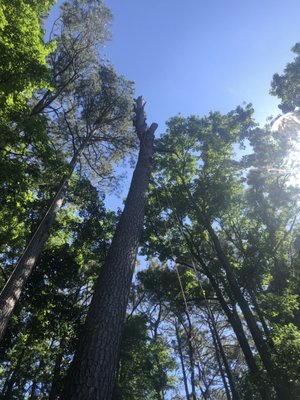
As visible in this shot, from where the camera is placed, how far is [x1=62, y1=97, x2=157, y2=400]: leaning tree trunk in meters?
3.02

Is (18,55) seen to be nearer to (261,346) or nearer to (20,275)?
(20,275)

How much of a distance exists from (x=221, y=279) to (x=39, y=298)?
26.9 ft

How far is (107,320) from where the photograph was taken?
12.4ft

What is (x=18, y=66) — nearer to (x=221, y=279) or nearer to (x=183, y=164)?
(x=183, y=164)

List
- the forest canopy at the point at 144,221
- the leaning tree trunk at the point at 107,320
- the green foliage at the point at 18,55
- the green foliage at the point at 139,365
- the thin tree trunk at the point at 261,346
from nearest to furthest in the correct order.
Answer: the leaning tree trunk at the point at 107,320 → the green foliage at the point at 18,55 → the thin tree trunk at the point at 261,346 → the forest canopy at the point at 144,221 → the green foliage at the point at 139,365

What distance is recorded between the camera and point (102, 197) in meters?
15.0

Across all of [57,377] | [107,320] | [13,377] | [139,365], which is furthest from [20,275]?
[139,365]

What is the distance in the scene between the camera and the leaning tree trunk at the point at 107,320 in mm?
3020

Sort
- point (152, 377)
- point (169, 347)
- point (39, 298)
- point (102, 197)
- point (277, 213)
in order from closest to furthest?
1. point (39, 298)
2. point (102, 197)
3. point (277, 213)
4. point (152, 377)
5. point (169, 347)

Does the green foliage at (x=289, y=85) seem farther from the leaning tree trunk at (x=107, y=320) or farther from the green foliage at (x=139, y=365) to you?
the green foliage at (x=139, y=365)

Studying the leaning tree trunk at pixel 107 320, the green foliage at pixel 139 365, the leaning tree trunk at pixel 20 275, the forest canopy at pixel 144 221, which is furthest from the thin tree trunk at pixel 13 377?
the leaning tree trunk at pixel 107 320

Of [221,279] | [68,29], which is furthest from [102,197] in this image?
[68,29]

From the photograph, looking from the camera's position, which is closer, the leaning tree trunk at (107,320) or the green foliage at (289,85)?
the leaning tree trunk at (107,320)

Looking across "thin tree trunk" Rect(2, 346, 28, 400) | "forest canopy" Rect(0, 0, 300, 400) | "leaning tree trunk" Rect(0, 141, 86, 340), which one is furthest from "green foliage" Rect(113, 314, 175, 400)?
"leaning tree trunk" Rect(0, 141, 86, 340)
